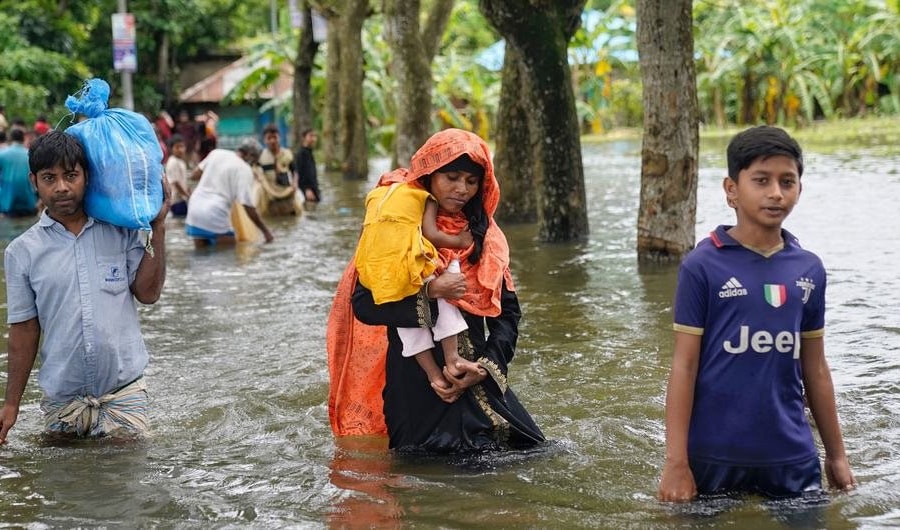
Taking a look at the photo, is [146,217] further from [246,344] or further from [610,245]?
[610,245]

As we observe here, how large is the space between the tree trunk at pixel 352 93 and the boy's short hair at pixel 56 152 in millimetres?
18663

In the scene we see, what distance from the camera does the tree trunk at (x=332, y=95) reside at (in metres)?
25.4

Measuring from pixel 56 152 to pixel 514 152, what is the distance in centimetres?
1011

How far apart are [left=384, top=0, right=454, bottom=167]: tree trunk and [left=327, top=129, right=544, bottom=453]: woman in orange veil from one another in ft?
42.6

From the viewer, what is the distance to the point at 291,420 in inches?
254

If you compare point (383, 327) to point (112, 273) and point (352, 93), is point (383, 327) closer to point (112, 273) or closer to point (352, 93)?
point (112, 273)

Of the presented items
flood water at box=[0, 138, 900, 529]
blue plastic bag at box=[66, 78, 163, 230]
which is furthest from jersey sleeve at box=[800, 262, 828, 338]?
blue plastic bag at box=[66, 78, 163, 230]

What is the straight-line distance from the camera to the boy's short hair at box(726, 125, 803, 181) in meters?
3.81

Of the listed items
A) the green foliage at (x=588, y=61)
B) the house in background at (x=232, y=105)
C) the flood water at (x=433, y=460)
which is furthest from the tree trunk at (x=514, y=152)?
the house in background at (x=232, y=105)

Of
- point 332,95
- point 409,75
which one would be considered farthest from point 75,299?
point 332,95

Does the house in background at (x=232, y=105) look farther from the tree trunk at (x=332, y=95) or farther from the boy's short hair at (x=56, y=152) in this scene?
the boy's short hair at (x=56, y=152)

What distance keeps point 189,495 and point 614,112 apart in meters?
37.2

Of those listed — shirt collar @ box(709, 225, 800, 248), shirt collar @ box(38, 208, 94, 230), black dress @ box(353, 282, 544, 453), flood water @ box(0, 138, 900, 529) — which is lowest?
flood water @ box(0, 138, 900, 529)

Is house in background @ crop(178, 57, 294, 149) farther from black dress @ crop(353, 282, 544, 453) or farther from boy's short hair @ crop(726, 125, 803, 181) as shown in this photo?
boy's short hair @ crop(726, 125, 803, 181)
